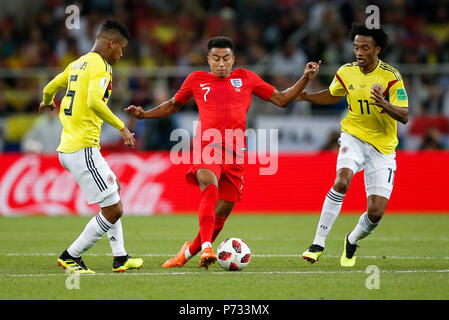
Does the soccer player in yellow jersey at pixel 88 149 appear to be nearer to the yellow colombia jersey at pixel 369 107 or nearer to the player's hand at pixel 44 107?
the player's hand at pixel 44 107

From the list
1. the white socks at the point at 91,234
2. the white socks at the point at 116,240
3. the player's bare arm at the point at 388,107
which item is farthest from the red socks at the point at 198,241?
the player's bare arm at the point at 388,107

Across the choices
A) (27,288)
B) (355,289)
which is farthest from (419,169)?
(27,288)

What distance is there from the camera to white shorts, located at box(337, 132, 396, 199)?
8.50 meters

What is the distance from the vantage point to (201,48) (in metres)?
19.6

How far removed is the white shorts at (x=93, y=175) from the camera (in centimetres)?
754

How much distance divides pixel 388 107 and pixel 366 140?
82 cm

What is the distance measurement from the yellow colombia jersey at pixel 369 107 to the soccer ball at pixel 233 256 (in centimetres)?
196

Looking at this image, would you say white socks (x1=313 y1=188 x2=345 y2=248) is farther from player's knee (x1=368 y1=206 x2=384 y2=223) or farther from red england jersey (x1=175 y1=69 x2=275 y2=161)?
red england jersey (x1=175 y1=69 x2=275 y2=161)

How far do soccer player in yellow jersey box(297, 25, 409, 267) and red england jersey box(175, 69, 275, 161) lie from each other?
816mm

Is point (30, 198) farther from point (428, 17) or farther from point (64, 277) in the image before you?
point (428, 17)

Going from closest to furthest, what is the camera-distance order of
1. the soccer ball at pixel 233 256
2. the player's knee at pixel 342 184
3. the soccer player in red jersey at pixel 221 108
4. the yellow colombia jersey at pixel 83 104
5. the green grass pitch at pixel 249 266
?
the green grass pitch at pixel 249 266 < the yellow colombia jersey at pixel 83 104 < the soccer ball at pixel 233 256 < the soccer player in red jersey at pixel 221 108 < the player's knee at pixel 342 184

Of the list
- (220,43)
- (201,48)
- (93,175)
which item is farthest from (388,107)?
(201,48)

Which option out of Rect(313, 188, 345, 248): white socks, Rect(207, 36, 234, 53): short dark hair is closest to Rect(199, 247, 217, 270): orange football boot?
Rect(313, 188, 345, 248): white socks
